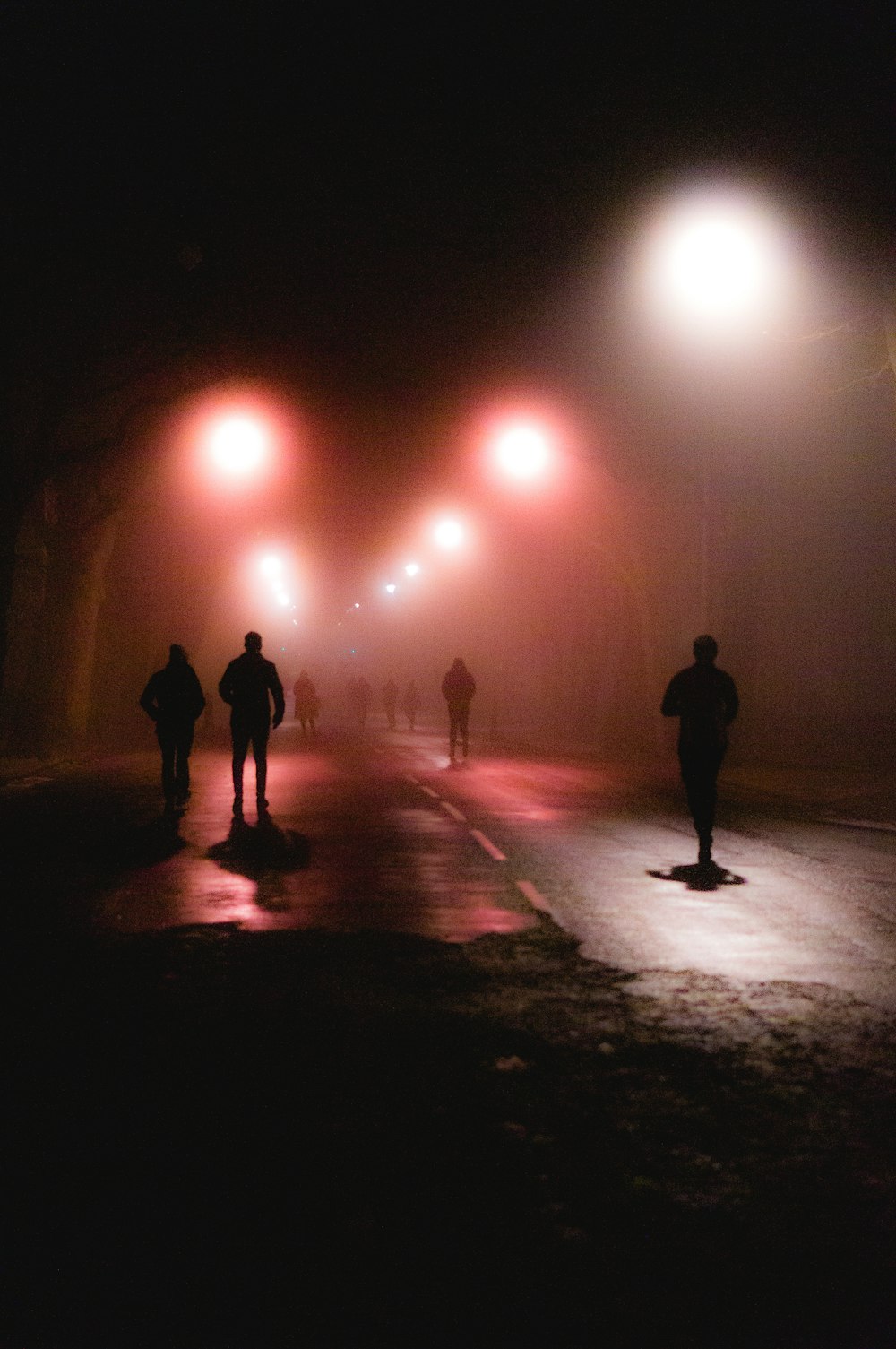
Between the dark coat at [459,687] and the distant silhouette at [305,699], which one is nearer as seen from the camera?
the dark coat at [459,687]

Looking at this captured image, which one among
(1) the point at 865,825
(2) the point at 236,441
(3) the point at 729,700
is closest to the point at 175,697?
(3) the point at 729,700

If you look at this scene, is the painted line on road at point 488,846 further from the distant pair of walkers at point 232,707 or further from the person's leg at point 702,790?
the distant pair of walkers at point 232,707

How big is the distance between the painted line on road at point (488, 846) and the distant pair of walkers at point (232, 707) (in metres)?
2.62

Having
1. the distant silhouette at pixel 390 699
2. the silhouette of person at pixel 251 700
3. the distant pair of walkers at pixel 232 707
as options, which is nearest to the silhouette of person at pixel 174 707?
the distant pair of walkers at pixel 232 707

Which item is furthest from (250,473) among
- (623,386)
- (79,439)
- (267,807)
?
(267,807)

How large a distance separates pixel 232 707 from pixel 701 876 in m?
5.88

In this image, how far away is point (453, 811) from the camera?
52.7ft

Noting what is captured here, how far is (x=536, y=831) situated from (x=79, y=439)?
17633 millimetres

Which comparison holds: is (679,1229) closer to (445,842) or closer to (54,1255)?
(54,1255)

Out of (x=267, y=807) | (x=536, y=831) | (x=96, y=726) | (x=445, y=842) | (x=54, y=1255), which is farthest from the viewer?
(x=96, y=726)

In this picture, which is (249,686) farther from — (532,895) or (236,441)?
(236,441)

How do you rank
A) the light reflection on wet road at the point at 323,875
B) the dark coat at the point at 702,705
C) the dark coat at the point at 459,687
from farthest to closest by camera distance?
the dark coat at the point at 459,687
the dark coat at the point at 702,705
the light reflection on wet road at the point at 323,875

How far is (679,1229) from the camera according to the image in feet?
11.9

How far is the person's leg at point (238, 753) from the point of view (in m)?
14.9
